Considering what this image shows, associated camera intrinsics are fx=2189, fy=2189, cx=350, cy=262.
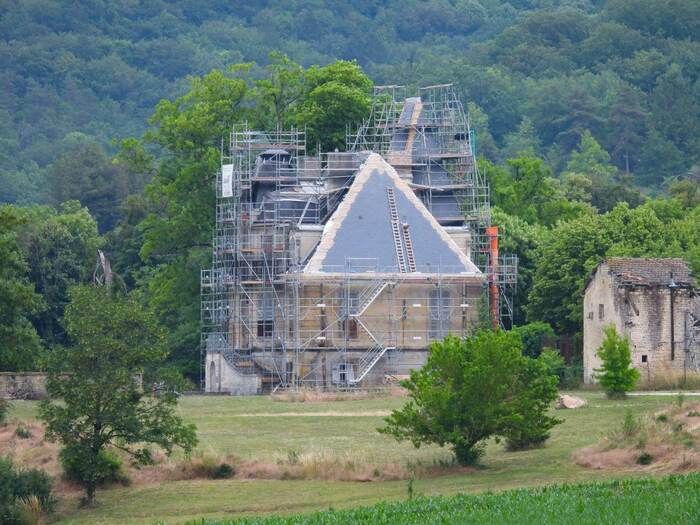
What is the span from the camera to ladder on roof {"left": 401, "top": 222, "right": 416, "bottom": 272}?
91812 mm

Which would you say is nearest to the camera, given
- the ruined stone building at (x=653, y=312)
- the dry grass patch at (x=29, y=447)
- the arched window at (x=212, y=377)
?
the dry grass patch at (x=29, y=447)

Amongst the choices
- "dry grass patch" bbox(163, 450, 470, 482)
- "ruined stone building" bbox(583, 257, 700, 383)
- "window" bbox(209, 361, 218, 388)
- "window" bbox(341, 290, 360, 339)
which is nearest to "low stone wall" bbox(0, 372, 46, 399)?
"dry grass patch" bbox(163, 450, 470, 482)

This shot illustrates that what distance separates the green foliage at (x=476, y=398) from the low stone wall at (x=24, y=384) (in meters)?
21.9

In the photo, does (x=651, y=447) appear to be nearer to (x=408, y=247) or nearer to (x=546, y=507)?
(x=546, y=507)

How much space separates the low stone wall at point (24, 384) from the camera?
2970 inches

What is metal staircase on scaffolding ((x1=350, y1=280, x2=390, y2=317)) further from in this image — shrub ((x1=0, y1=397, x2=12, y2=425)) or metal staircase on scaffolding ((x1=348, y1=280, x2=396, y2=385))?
shrub ((x1=0, y1=397, x2=12, y2=425))

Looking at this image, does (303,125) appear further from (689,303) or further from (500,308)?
(689,303)

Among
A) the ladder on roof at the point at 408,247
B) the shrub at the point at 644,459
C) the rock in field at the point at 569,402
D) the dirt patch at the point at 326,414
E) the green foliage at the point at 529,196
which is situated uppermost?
the green foliage at the point at 529,196

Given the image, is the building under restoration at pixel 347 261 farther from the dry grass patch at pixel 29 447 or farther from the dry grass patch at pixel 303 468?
the dry grass patch at pixel 303 468

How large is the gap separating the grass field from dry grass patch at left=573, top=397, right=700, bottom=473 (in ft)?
2.13

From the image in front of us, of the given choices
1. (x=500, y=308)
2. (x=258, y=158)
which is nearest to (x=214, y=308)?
(x=258, y=158)

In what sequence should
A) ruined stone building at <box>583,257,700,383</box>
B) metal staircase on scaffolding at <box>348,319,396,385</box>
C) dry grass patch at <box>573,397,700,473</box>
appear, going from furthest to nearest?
metal staircase on scaffolding at <box>348,319,396,385</box> → ruined stone building at <box>583,257,700,383</box> → dry grass patch at <box>573,397,700,473</box>

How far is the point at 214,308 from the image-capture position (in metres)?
99.1

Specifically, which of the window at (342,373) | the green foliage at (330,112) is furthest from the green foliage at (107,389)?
the green foliage at (330,112)
